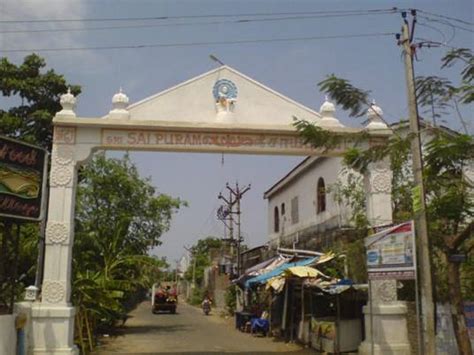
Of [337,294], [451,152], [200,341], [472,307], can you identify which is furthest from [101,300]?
[451,152]

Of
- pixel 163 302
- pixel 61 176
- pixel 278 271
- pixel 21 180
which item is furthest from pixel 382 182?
pixel 163 302

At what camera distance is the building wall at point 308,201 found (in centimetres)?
1939

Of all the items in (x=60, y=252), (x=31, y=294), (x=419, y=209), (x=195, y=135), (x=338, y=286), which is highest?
(x=195, y=135)

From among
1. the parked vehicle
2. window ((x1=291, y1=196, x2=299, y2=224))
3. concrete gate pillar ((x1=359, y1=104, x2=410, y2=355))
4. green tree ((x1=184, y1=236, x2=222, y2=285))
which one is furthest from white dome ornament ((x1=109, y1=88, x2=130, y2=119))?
green tree ((x1=184, y1=236, x2=222, y2=285))

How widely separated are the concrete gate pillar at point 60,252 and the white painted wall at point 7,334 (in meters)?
1.13

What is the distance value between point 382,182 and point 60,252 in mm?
7563

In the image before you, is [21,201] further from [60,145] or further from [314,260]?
[314,260]

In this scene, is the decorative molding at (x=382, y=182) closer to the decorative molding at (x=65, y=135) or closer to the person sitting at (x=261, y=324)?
the decorative molding at (x=65, y=135)

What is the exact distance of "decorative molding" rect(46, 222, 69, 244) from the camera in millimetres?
12734

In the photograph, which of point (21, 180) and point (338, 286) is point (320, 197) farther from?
point (21, 180)

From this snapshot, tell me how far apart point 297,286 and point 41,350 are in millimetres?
8926

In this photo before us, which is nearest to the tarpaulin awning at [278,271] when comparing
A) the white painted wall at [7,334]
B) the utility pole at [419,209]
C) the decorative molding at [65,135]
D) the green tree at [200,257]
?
the decorative molding at [65,135]

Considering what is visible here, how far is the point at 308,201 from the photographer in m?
23.3

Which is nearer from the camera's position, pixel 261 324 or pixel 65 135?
pixel 65 135
